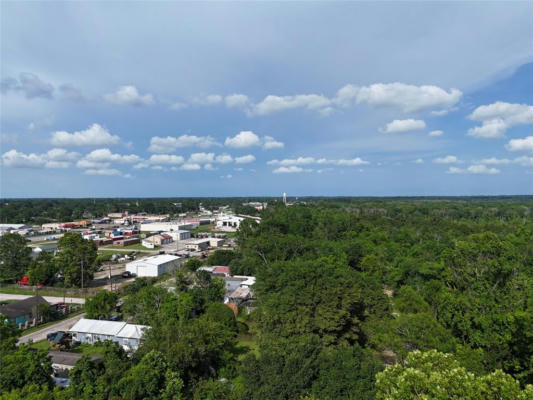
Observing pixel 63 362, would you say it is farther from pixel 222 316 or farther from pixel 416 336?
pixel 416 336

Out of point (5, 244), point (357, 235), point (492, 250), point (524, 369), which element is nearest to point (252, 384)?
point (524, 369)

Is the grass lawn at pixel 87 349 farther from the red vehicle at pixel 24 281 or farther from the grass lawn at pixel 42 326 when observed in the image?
the red vehicle at pixel 24 281

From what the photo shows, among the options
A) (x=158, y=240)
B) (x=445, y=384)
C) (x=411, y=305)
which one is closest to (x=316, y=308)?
(x=411, y=305)

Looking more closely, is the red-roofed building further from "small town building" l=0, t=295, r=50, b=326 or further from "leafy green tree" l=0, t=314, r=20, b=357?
"leafy green tree" l=0, t=314, r=20, b=357

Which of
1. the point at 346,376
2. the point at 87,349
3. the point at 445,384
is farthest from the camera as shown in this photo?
the point at 87,349

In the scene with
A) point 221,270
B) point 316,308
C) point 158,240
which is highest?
point 316,308

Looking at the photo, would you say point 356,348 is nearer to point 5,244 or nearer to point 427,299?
point 427,299
